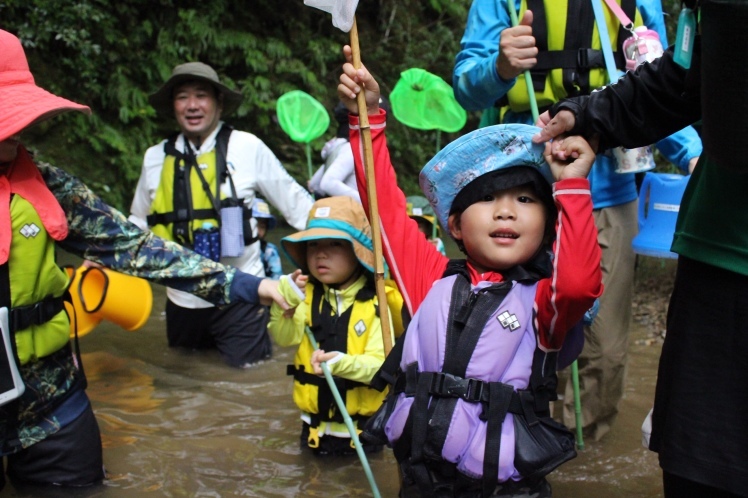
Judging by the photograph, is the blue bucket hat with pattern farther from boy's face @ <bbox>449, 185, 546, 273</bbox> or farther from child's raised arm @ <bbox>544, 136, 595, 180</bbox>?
child's raised arm @ <bbox>544, 136, 595, 180</bbox>

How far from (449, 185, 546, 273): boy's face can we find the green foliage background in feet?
26.4

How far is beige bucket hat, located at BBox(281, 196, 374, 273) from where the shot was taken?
392 cm

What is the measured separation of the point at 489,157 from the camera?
2.36 meters

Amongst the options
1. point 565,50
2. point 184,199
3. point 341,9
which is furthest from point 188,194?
point 341,9

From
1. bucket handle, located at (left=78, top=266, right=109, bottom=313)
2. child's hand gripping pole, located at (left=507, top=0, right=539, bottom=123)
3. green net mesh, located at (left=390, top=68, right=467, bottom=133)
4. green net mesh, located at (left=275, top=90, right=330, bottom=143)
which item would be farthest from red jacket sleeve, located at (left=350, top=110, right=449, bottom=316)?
green net mesh, located at (left=275, top=90, right=330, bottom=143)

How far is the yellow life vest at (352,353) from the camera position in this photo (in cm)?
386

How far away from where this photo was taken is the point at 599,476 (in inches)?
144

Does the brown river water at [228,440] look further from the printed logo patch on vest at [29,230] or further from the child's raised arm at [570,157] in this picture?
the child's raised arm at [570,157]

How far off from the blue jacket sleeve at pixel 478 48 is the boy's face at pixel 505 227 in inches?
40.9

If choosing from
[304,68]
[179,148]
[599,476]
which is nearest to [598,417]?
[599,476]

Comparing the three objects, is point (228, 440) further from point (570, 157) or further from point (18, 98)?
point (570, 157)

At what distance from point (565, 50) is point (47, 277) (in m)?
2.21

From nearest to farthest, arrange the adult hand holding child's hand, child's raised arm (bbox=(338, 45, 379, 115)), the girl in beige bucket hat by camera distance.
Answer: child's raised arm (bbox=(338, 45, 379, 115)), the adult hand holding child's hand, the girl in beige bucket hat

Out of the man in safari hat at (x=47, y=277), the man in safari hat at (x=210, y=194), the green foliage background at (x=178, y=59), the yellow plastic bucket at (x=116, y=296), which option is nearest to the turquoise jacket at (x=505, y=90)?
the man in safari hat at (x=47, y=277)
